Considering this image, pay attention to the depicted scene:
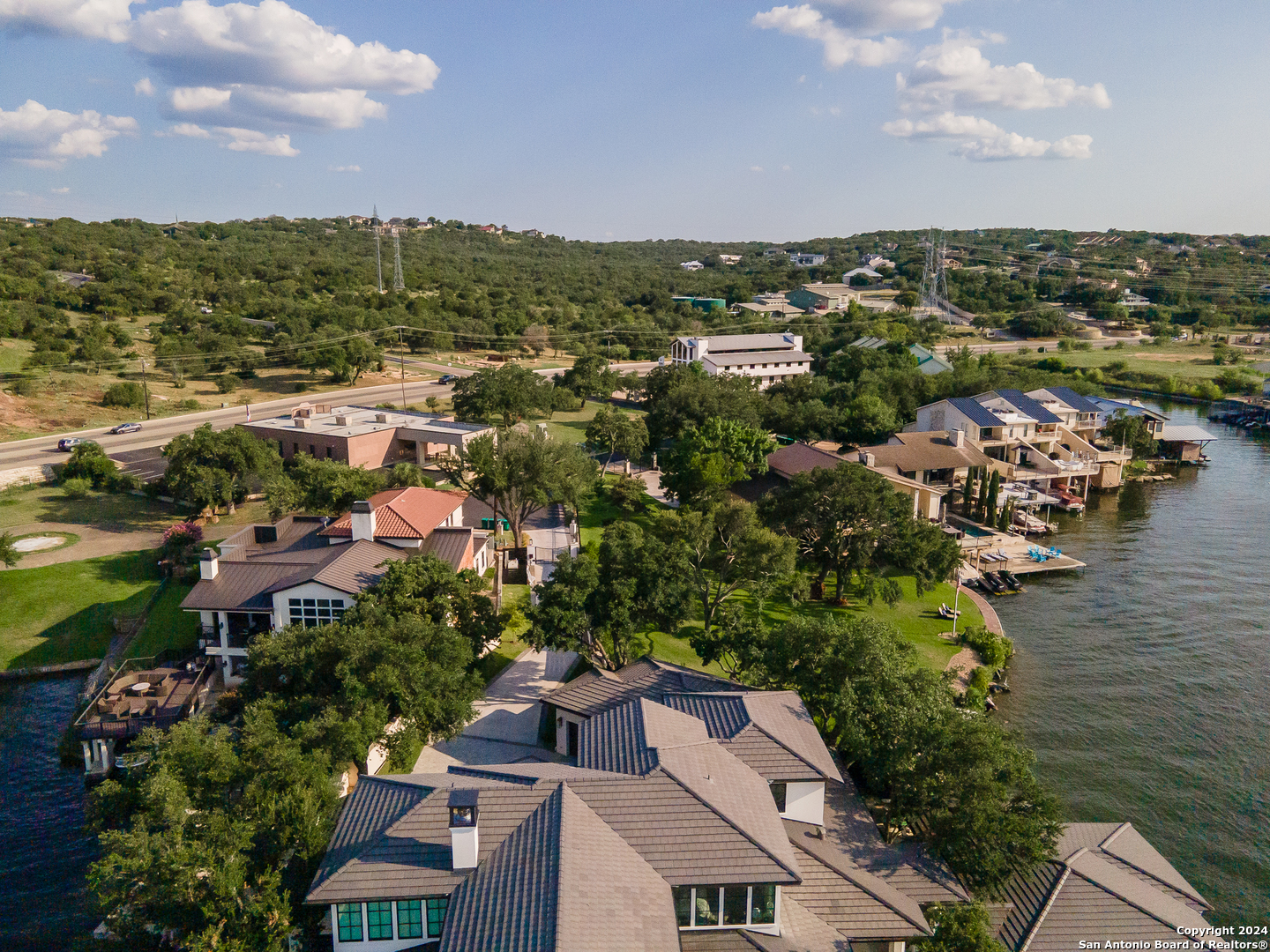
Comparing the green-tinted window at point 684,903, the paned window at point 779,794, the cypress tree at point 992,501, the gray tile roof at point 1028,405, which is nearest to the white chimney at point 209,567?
the paned window at point 779,794

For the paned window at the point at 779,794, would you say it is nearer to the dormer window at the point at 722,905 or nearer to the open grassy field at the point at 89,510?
the dormer window at the point at 722,905

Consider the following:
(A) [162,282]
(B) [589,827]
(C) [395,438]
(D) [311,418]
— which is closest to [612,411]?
(C) [395,438]

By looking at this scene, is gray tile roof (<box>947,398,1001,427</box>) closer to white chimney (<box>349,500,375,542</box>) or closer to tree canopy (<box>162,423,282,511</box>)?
white chimney (<box>349,500,375,542</box>)

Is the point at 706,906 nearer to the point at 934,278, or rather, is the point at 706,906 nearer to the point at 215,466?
the point at 215,466

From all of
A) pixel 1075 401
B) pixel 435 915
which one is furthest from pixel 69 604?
pixel 1075 401

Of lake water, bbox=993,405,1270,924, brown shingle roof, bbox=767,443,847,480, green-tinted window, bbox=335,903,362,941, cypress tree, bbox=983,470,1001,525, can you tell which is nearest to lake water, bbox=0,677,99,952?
green-tinted window, bbox=335,903,362,941

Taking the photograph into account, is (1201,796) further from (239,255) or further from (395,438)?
(239,255)
